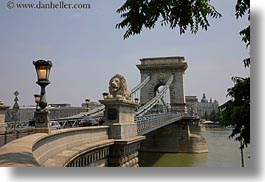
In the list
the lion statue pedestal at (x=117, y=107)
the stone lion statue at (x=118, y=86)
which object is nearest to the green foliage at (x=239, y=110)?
the lion statue pedestal at (x=117, y=107)

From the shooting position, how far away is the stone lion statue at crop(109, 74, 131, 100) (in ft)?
24.1

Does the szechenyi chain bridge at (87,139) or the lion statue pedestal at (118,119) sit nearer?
the szechenyi chain bridge at (87,139)

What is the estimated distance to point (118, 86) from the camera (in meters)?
7.40

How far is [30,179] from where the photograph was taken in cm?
396

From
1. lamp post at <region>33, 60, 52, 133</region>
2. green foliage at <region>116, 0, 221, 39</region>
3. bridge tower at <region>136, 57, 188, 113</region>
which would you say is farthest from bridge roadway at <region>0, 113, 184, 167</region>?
bridge tower at <region>136, 57, 188, 113</region>

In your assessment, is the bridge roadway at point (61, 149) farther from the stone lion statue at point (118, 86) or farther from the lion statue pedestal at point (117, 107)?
the stone lion statue at point (118, 86)

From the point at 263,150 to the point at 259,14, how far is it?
1.60 meters

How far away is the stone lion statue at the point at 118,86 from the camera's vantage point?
7.34m

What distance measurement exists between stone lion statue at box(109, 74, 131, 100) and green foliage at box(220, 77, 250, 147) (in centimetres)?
338

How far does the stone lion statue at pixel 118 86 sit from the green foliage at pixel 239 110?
11.1 ft

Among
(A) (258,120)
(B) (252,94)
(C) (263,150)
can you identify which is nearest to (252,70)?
(B) (252,94)

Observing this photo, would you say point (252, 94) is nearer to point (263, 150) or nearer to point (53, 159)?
point (263, 150)

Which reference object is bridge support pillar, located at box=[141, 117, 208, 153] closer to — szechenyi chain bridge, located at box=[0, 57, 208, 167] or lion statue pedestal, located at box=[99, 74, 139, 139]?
szechenyi chain bridge, located at box=[0, 57, 208, 167]

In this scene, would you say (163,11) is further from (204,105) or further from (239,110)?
(204,105)
